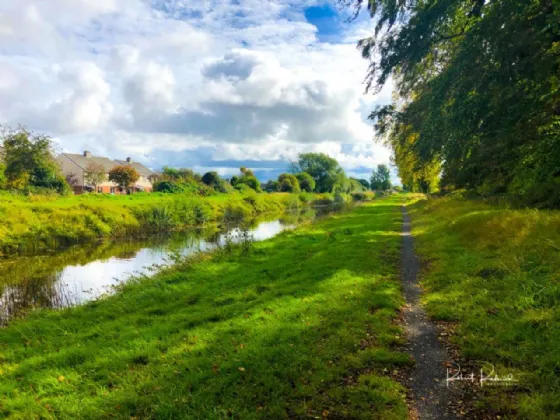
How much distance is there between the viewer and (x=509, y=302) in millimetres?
6555

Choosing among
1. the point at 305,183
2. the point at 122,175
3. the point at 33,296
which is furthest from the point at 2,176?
the point at 305,183

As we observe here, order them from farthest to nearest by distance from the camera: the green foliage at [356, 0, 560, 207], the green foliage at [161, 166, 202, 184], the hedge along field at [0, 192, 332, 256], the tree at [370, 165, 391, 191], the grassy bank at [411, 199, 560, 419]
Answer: the tree at [370, 165, 391, 191] < the green foliage at [161, 166, 202, 184] < the hedge along field at [0, 192, 332, 256] < the green foliage at [356, 0, 560, 207] < the grassy bank at [411, 199, 560, 419]

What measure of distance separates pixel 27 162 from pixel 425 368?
47.6 meters

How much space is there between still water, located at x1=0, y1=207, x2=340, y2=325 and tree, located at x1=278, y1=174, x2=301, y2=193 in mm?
62212

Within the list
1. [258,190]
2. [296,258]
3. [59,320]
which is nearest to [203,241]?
[296,258]

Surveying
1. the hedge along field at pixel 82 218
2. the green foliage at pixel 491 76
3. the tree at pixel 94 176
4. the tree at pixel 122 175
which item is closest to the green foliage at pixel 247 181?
the tree at pixel 122 175

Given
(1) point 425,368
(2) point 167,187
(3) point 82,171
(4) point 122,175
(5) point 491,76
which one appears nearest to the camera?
(1) point 425,368

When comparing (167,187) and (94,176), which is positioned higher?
(94,176)

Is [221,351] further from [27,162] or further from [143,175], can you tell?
[143,175]

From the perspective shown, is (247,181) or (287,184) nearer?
(247,181)

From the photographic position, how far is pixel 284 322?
6945 millimetres

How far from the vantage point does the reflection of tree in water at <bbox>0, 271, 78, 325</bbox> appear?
1135 cm

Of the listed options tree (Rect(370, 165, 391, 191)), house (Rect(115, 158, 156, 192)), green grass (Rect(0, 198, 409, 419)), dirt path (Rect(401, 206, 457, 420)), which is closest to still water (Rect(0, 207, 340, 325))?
green grass (Rect(0, 198, 409, 419))

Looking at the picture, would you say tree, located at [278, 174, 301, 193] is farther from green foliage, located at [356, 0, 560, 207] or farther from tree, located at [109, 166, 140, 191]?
green foliage, located at [356, 0, 560, 207]
